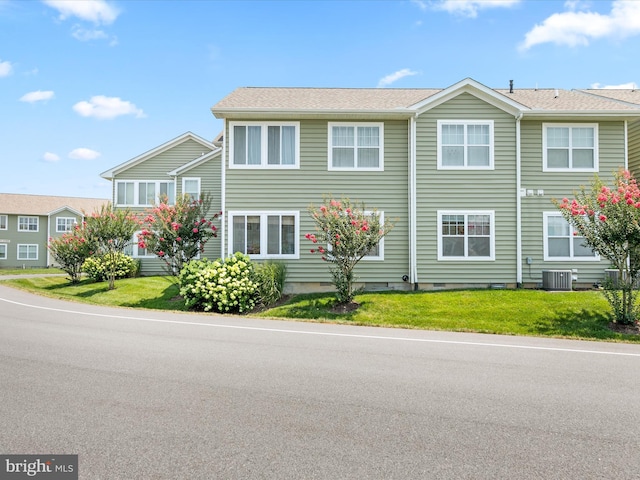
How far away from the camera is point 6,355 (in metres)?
7.86

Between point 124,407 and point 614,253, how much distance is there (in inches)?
451

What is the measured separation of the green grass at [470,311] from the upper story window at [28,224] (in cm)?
3667

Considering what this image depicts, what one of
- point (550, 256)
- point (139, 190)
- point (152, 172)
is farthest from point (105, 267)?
point (550, 256)

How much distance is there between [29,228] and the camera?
157ft

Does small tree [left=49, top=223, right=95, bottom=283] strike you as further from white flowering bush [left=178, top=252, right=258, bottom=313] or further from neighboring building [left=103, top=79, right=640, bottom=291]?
white flowering bush [left=178, top=252, right=258, bottom=313]

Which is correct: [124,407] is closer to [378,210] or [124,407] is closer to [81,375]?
[81,375]

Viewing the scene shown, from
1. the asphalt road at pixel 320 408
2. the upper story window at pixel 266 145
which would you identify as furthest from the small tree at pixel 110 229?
the asphalt road at pixel 320 408

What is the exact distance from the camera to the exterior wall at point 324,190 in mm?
17031

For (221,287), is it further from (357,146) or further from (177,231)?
(357,146)

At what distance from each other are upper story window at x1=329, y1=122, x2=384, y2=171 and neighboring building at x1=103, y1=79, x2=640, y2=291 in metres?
0.04

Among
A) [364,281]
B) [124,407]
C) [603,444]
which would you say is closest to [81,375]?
[124,407]

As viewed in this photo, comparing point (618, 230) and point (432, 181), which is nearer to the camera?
point (618, 230)

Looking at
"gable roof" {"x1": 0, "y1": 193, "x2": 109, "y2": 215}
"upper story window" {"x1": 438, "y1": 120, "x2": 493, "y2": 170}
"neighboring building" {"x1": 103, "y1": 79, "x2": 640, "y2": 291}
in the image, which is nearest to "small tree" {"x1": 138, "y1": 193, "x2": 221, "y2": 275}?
"neighboring building" {"x1": 103, "y1": 79, "x2": 640, "y2": 291}

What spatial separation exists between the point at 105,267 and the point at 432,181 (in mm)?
16026
